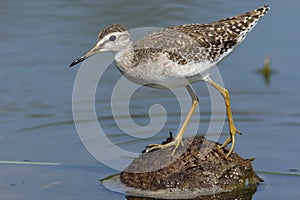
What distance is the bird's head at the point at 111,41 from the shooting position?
11.8m

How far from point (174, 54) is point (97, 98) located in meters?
2.79

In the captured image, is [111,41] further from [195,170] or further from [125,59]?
[195,170]

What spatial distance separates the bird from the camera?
452 inches

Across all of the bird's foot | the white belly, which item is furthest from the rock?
the white belly

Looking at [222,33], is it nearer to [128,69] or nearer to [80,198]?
[128,69]

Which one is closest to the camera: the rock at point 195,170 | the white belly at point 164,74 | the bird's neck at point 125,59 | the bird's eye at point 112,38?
the rock at point 195,170

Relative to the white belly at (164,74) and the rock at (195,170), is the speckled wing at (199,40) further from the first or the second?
the rock at (195,170)

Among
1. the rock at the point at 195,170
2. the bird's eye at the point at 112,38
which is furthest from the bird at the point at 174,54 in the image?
the rock at the point at 195,170

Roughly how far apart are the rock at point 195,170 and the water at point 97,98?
0.32 metres

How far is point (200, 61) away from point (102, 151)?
6.10 ft

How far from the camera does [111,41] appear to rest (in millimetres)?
11852

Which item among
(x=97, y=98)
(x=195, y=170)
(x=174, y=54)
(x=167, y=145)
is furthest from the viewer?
(x=97, y=98)

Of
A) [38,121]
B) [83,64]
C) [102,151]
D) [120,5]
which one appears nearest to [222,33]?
[102,151]

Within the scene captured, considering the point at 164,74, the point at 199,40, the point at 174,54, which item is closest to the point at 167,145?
the point at 164,74
